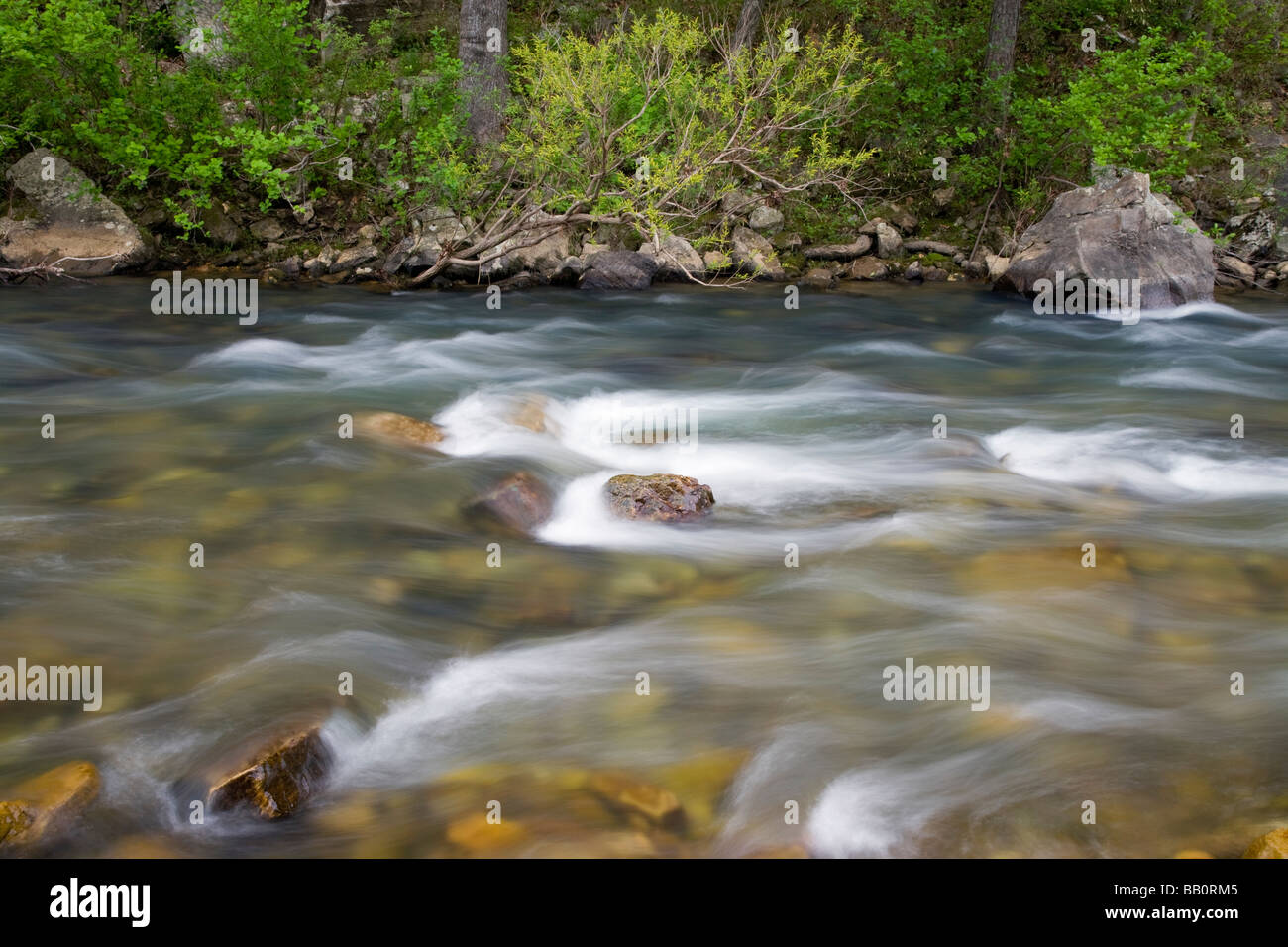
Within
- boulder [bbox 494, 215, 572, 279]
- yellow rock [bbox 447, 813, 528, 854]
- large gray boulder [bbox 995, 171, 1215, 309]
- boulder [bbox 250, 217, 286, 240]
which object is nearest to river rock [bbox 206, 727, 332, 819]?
yellow rock [bbox 447, 813, 528, 854]

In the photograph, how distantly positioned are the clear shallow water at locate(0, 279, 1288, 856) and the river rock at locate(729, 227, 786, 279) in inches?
179

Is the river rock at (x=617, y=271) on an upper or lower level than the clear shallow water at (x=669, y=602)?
upper

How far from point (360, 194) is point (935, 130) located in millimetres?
8414

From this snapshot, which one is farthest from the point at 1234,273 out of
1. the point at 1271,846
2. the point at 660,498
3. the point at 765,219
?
the point at 1271,846

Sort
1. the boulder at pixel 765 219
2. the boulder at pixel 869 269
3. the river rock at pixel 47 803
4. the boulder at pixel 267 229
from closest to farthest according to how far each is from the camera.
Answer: the river rock at pixel 47 803
the boulder at pixel 267 229
the boulder at pixel 869 269
the boulder at pixel 765 219

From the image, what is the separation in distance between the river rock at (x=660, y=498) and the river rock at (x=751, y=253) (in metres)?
8.19

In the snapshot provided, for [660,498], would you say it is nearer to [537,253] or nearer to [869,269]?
A: [537,253]

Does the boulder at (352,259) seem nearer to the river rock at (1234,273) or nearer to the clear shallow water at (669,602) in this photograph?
the clear shallow water at (669,602)

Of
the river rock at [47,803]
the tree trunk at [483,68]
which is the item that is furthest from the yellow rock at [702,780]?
the tree trunk at [483,68]

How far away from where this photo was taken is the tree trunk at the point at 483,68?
15.2m
